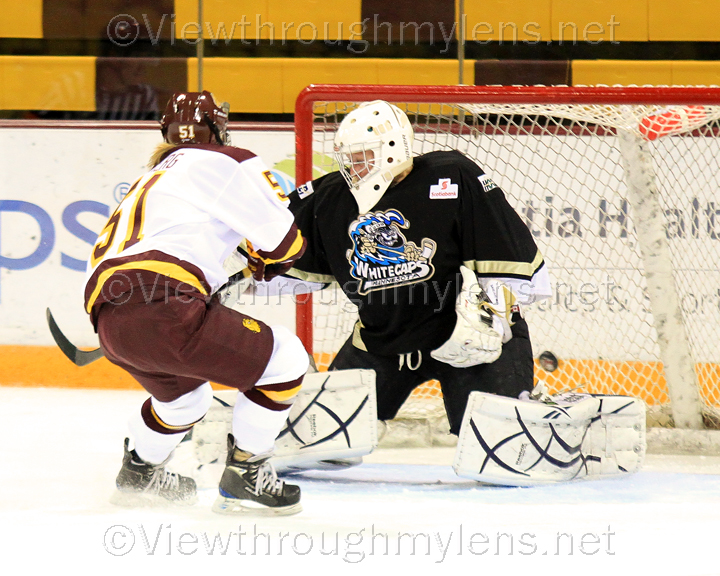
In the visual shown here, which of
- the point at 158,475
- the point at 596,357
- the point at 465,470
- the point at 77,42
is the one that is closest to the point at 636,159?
the point at 596,357

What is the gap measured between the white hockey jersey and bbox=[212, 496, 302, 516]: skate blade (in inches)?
18.5

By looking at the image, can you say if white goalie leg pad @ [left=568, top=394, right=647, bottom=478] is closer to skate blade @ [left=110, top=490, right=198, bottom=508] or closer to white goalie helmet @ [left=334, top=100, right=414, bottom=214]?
white goalie helmet @ [left=334, top=100, right=414, bottom=214]

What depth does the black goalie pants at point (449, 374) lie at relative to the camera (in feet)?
7.36

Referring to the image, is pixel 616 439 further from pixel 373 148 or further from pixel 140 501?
pixel 140 501

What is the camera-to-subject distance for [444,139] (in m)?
3.08

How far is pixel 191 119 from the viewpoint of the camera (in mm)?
1866

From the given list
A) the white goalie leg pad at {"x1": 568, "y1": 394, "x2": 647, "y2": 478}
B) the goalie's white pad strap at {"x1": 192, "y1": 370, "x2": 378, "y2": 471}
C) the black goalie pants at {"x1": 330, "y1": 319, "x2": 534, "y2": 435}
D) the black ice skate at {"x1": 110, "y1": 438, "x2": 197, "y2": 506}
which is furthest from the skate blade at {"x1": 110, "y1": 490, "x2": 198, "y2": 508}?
the white goalie leg pad at {"x1": 568, "y1": 394, "x2": 647, "y2": 478}

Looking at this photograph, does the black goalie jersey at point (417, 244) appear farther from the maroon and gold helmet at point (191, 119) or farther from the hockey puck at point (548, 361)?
the hockey puck at point (548, 361)

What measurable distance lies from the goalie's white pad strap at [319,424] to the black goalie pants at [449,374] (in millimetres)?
144

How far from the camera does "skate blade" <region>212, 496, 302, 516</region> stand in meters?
1.81

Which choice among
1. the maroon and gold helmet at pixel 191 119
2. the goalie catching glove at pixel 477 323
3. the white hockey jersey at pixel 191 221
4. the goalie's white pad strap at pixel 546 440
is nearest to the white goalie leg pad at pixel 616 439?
the goalie's white pad strap at pixel 546 440

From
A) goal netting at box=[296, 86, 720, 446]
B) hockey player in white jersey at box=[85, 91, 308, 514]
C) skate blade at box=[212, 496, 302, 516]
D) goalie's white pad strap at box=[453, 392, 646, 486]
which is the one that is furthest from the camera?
goal netting at box=[296, 86, 720, 446]

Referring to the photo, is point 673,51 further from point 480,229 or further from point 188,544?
point 188,544

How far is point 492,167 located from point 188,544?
2.19 m
